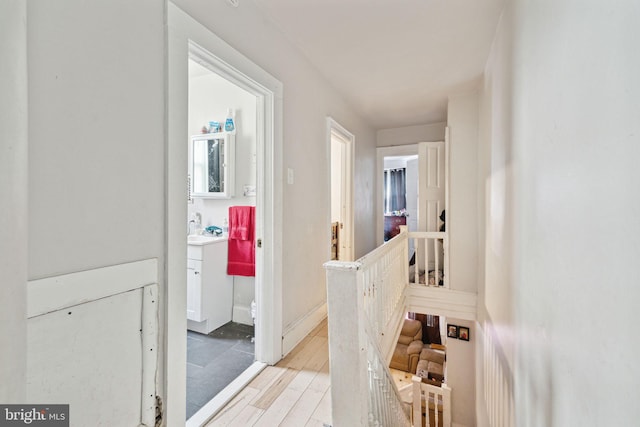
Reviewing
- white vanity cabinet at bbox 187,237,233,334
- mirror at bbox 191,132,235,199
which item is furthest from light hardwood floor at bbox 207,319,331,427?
mirror at bbox 191,132,235,199

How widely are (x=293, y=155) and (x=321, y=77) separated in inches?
42.6

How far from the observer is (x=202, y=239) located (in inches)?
109

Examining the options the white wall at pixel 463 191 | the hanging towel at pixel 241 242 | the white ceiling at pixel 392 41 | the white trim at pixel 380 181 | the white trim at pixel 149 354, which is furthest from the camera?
the white trim at pixel 380 181

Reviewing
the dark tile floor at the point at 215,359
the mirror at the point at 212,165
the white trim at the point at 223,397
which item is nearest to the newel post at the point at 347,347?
the white trim at the point at 223,397

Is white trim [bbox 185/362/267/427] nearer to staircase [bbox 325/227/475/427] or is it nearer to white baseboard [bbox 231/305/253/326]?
staircase [bbox 325/227/475/427]

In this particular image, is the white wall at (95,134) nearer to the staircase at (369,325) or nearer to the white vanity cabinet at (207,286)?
the staircase at (369,325)

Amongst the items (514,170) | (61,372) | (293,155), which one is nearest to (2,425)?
(61,372)

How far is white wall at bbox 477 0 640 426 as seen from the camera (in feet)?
2.19

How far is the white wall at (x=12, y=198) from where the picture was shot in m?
0.55

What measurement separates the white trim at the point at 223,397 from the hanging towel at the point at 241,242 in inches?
40.0

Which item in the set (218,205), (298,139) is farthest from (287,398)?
(218,205)

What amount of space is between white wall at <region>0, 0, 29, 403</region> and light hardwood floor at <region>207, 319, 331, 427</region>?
117 centimetres

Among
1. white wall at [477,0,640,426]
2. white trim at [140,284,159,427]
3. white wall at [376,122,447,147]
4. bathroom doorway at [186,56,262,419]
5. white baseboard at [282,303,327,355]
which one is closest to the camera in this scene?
white wall at [477,0,640,426]

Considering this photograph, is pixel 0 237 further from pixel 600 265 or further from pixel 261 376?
pixel 261 376
